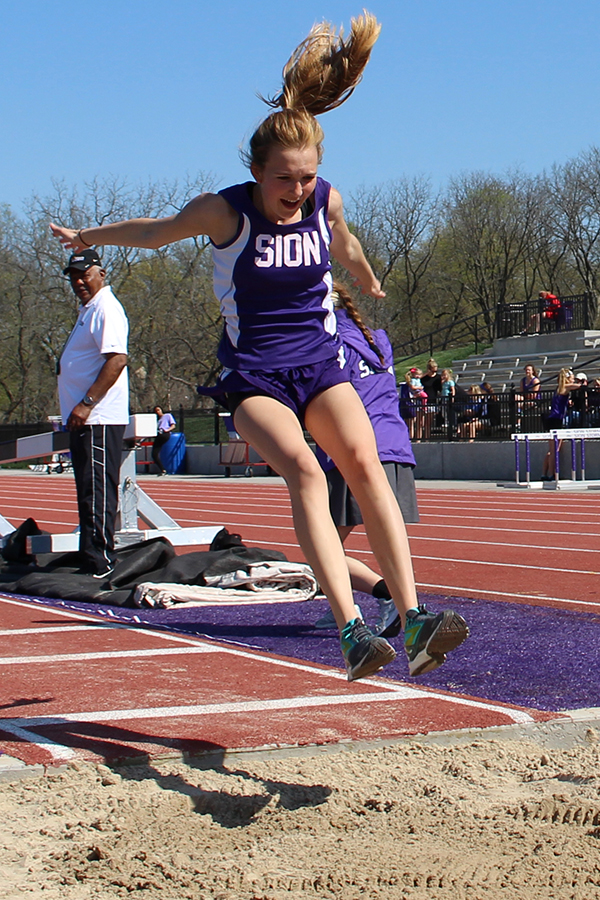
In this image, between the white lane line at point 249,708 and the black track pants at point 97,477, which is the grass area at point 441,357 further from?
the white lane line at point 249,708

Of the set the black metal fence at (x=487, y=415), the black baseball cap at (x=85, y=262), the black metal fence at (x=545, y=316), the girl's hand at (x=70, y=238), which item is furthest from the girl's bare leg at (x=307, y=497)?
the black metal fence at (x=545, y=316)

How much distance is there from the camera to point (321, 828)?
2.77m

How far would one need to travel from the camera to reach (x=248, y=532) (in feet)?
41.4

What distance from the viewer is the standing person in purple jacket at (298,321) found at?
3.50 m

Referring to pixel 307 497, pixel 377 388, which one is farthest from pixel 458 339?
pixel 307 497

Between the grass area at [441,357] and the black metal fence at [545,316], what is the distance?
511 centimetres

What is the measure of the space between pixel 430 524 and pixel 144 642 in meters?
7.71

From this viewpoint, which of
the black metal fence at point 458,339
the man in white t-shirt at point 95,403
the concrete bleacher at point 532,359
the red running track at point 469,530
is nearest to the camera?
the man in white t-shirt at point 95,403

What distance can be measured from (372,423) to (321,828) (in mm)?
3166

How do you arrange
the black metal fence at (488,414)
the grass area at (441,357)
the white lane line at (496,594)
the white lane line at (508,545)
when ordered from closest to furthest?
1. the white lane line at (496,594)
2. the white lane line at (508,545)
3. the black metal fence at (488,414)
4. the grass area at (441,357)

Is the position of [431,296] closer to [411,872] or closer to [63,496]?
[63,496]

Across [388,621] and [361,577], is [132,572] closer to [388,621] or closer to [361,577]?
[361,577]

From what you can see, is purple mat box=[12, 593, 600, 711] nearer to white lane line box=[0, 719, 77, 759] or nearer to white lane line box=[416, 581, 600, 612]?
white lane line box=[416, 581, 600, 612]

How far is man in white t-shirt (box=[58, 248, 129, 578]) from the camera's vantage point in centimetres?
727
